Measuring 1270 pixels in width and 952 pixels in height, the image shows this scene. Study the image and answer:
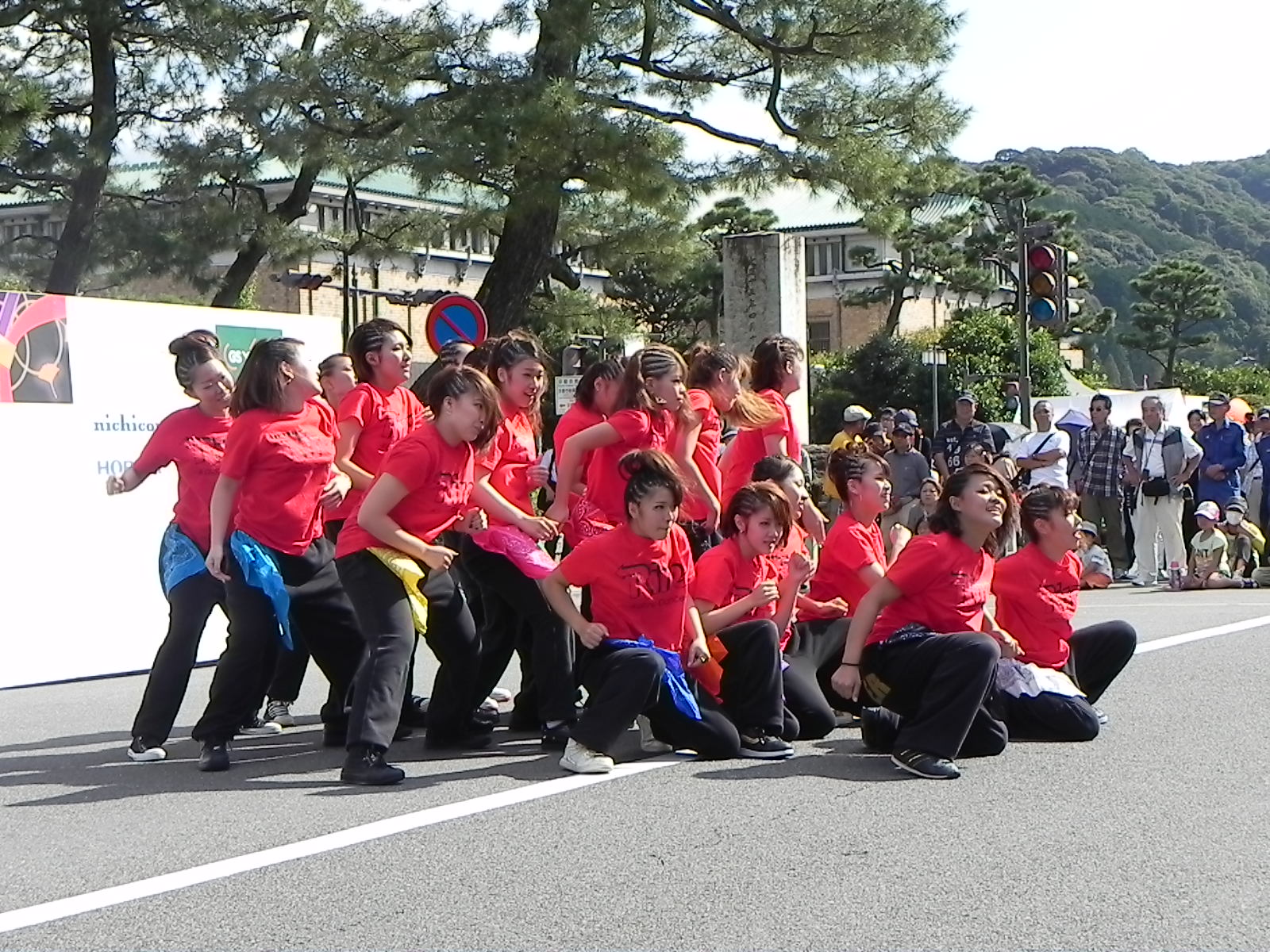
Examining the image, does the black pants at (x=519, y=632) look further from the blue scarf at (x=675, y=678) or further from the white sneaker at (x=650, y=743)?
the blue scarf at (x=675, y=678)

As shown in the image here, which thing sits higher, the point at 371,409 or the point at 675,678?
the point at 371,409

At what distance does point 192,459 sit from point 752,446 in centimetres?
273

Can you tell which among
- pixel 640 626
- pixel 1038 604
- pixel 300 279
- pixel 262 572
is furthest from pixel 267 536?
pixel 300 279

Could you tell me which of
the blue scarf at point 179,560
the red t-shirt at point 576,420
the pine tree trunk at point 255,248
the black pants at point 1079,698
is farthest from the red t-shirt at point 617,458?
the pine tree trunk at point 255,248

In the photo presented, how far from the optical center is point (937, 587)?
729 centimetres

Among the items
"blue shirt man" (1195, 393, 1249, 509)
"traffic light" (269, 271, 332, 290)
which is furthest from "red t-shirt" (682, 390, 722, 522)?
"traffic light" (269, 271, 332, 290)

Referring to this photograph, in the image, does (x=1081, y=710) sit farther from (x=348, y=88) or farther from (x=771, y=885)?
(x=348, y=88)

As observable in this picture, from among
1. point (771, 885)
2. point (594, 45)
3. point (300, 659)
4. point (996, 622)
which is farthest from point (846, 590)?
point (594, 45)

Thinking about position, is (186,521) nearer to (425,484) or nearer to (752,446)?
(425,484)

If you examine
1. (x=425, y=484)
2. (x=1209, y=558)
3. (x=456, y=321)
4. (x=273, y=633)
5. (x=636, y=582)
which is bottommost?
(x=1209, y=558)

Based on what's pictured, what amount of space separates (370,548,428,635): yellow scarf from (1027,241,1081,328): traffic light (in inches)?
495

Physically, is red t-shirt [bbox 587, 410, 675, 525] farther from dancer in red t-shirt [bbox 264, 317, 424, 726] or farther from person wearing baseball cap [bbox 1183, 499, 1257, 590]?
person wearing baseball cap [bbox 1183, 499, 1257, 590]

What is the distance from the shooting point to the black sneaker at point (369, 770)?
6.89m

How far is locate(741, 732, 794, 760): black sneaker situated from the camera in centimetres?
745
